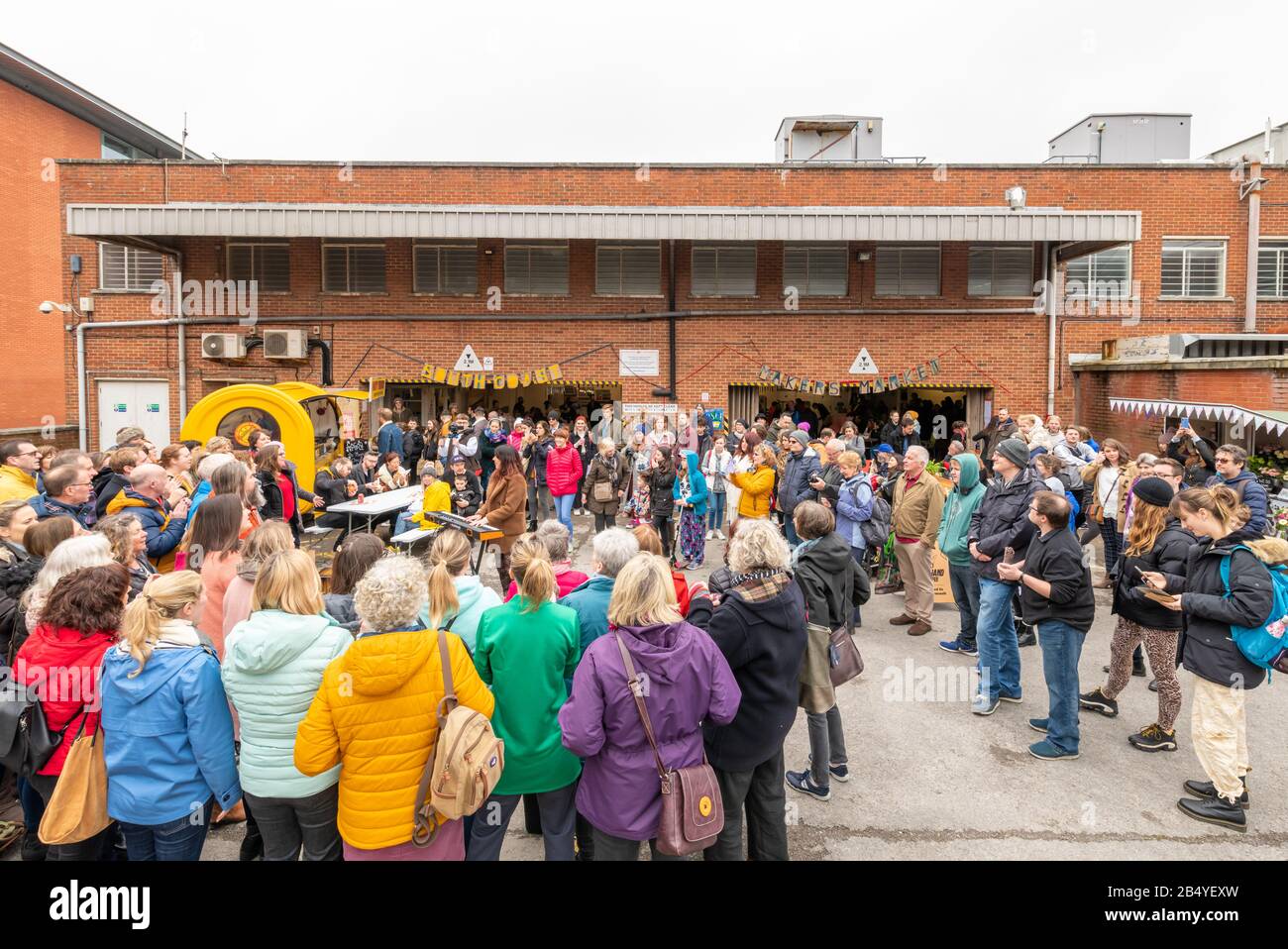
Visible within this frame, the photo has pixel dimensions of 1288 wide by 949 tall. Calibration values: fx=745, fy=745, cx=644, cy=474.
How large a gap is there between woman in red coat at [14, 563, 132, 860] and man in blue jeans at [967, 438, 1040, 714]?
5.62 metres

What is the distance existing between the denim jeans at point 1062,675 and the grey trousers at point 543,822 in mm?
3352

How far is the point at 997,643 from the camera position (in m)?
5.91

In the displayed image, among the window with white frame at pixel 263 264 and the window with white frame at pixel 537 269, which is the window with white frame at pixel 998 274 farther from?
the window with white frame at pixel 263 264

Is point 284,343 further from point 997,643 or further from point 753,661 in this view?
point 753,661

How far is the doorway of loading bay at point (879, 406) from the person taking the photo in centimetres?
1716

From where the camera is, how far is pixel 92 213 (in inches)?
589

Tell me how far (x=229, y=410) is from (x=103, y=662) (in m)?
9.08

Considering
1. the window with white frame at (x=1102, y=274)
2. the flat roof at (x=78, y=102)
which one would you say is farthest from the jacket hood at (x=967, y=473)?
the flat roof at (x=78, y=102)

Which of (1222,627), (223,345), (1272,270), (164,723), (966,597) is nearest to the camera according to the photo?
(164,723)

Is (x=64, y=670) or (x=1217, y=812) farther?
(x=1217, y=812)

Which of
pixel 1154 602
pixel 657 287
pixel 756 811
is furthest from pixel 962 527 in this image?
pixel 657 287

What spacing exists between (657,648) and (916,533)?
527 centimetres

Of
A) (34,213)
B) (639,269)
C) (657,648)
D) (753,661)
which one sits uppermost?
(34,213)
